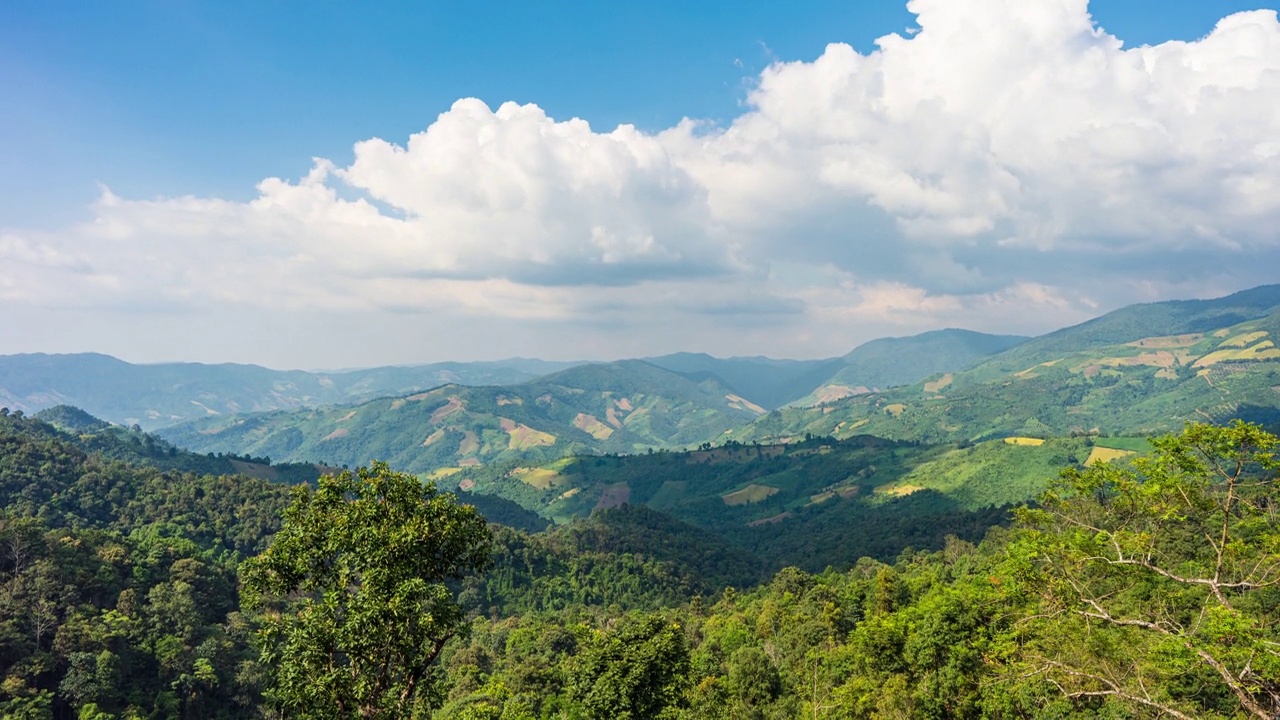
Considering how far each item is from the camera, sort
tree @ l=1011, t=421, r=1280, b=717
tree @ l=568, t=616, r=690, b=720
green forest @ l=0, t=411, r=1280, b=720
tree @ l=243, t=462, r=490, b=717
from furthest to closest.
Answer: tree @ l=568, t=616, r=690, b=720, green forest @ l=0, t=411, r=1280, b=720, tree @ l=243, t=462, r=490, b=717, tree @ l=1011, t=421, r=1280, b=717

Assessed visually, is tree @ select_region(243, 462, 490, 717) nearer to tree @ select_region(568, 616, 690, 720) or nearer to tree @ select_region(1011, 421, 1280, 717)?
tree @ select_region(568, 616, 690, 720)

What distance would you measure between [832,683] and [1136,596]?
24.9 meters

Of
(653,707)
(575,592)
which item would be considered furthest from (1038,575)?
(575,592)

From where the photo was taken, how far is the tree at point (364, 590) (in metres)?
15.2

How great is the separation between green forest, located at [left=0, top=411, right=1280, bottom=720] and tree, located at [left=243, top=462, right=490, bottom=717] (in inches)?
2.8

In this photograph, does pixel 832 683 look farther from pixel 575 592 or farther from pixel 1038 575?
pixel 575 592

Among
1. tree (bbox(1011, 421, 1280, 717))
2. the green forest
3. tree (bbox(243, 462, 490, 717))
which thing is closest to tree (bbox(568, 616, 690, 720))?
the green forest

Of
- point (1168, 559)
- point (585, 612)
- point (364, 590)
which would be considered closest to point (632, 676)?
point (364, 590)

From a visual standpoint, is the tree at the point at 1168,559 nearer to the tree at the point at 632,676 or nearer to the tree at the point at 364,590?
the tree at the point at 364,590

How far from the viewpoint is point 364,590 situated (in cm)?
1561

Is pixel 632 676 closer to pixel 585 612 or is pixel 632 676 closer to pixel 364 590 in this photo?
pixel 364 590

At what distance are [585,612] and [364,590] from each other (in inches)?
5171

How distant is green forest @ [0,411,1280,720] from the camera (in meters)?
16.0

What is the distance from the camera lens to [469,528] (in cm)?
1809
